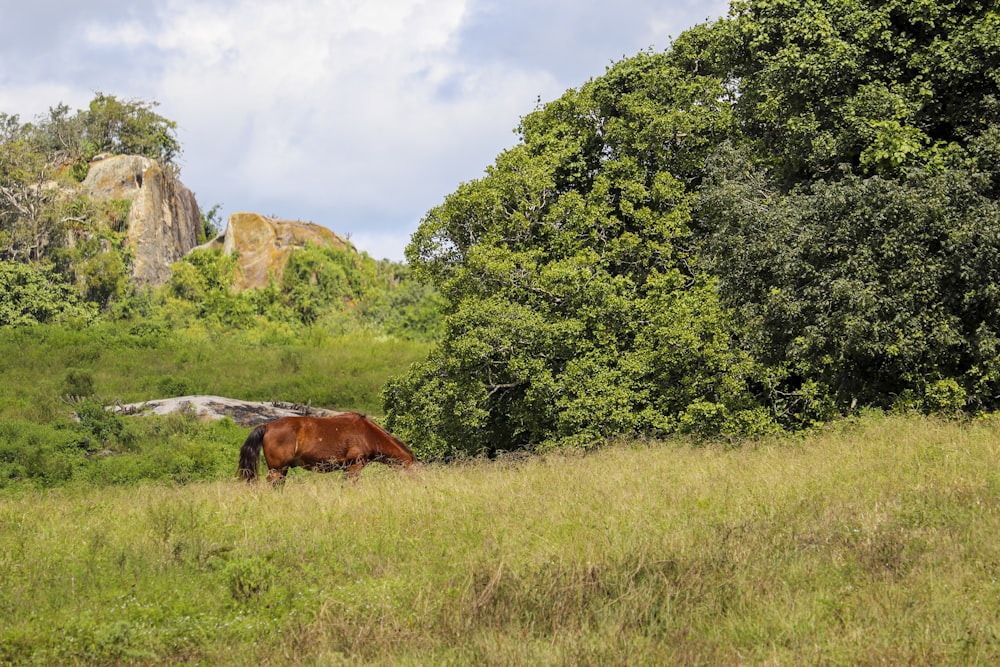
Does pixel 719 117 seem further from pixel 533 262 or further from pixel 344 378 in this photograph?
pixel 344 378

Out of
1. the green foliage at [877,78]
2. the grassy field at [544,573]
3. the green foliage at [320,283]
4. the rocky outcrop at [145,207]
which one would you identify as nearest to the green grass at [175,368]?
the green foliage at [320,283]

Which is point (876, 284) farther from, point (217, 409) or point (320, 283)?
point (320, 283)

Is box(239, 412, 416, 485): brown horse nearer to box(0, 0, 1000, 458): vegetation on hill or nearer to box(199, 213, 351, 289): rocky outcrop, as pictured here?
box(0, 0, 1000, 458): vegetation on hill

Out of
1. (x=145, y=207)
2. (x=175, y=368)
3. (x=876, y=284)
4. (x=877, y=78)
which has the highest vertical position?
(x=145, y=207)

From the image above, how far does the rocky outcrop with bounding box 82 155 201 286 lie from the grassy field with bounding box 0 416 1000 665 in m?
50.2

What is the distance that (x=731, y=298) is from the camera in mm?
18078

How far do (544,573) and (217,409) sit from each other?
25.0 metres

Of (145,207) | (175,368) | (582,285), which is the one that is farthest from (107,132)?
(582,285)

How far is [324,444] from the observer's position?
15648 mm

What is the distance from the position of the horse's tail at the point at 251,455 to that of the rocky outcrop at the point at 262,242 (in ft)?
139

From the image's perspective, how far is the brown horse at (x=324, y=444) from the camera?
15.6 m

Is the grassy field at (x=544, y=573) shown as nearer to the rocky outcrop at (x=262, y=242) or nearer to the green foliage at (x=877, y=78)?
the green foliage at (x=877, y=78)

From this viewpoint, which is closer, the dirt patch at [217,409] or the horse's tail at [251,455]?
the horse's tail at [251,455]

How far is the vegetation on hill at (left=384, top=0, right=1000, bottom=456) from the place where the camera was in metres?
15.6
